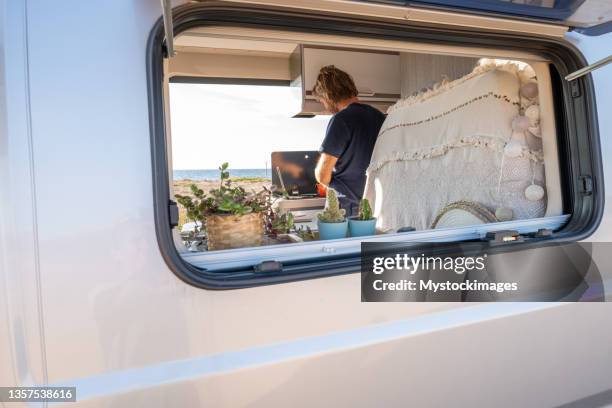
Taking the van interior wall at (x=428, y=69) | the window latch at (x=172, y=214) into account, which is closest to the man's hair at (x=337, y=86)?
the van interior wall at (x=428, y=69)

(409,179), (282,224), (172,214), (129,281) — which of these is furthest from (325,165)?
(129,281)

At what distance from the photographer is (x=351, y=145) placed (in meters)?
2.35

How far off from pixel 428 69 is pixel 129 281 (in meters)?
2.70

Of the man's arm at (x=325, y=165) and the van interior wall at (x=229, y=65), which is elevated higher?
the van interior wall at (x=229, y=65)

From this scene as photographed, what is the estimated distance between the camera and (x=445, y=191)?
1.83 metres

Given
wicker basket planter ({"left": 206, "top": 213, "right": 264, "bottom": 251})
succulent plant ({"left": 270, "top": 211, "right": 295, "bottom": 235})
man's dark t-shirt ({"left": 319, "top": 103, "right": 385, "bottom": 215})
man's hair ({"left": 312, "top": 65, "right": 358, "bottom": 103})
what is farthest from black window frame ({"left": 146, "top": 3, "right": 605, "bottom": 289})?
man's hair ({"left": 312, "top": 65, "right": 358, "bottom": 103})

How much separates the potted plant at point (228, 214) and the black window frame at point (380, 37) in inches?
6.5

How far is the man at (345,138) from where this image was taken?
2.25 m

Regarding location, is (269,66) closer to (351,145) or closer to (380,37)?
(351,145)

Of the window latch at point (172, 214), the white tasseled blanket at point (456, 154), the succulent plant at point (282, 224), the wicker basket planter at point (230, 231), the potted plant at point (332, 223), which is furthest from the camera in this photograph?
the white tasseled blanket at point (456, 154)

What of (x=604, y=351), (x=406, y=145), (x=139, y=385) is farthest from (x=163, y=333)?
(x=406, y=145)

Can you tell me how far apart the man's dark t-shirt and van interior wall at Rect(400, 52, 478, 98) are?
1.74 feet

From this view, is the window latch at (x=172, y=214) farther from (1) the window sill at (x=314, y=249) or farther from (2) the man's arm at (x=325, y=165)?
(2) the man's arm at (x=325, y=165)

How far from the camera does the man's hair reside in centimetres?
238
